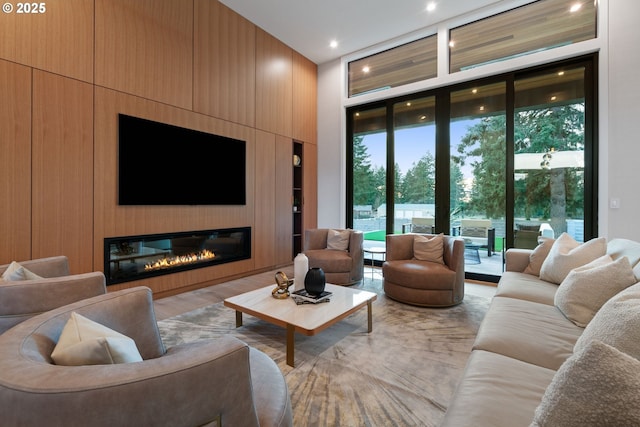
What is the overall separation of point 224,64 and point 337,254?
10.3ft

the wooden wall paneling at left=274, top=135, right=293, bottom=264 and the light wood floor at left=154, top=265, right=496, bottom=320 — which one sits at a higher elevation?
the wooden wall paneling at left=274, top=135, right=293, bottom=264

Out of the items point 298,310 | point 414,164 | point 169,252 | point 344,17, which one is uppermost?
point 344,17

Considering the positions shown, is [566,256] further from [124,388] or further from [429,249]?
[124,388]

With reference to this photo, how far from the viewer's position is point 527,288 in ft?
7.56

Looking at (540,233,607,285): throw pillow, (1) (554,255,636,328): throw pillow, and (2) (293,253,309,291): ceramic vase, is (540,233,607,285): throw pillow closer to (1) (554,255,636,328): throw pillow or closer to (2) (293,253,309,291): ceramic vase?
(1) (554,255,636,328): throw pillow

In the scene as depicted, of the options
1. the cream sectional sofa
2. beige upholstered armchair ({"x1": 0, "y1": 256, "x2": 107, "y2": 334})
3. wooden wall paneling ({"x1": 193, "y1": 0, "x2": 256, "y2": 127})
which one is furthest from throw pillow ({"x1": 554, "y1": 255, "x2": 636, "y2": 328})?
wooden wall paneling ({"x1": 193, "y1": 0, "x2": 256, "y2": 127})

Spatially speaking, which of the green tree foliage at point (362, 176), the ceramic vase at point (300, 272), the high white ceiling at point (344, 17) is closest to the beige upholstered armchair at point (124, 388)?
the ceramic vase at point (300, 272)

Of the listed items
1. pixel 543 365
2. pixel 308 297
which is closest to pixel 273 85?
pixel 308 297

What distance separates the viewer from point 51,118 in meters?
2.72

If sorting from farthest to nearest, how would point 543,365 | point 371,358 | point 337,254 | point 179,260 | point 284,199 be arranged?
point 284,199, point 337,254, point 179,260, point 371,358, point 543,365

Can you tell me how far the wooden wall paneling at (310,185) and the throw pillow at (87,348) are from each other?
474 cm

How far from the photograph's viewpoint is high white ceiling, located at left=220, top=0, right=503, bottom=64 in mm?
4113

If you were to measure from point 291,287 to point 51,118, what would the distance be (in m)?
2.76

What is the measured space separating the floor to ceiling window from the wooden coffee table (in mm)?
2704
